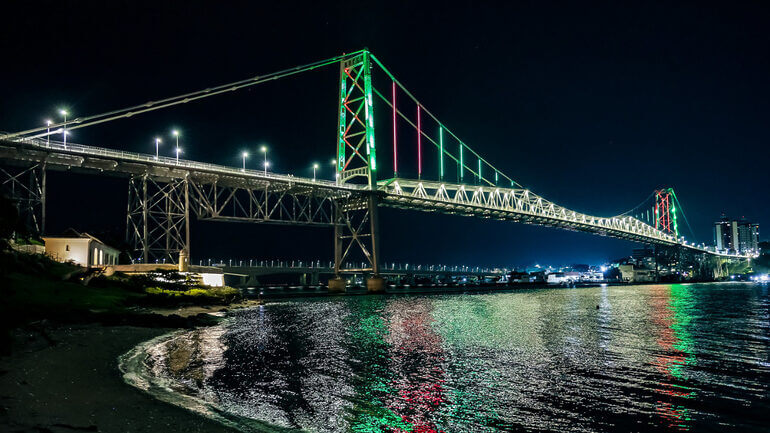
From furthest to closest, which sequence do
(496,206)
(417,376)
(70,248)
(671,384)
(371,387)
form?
(496,206) → (70,248) → (417,376) → (671,384) → (371,387)

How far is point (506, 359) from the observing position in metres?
15.9

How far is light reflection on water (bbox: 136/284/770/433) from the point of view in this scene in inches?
367

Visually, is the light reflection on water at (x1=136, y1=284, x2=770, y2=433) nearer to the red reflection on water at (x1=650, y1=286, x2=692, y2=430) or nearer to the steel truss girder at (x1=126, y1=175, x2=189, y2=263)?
the red reflection on water at (x1=650, y1=286, x2=692, y2=430)

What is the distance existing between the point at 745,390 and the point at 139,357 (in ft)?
50.9

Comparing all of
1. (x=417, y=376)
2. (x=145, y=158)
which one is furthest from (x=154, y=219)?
(x=417, y=376)

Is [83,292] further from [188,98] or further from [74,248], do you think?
[188,98]

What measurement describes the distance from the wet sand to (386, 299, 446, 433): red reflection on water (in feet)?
11.2

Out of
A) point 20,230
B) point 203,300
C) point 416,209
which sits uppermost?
point 416,209

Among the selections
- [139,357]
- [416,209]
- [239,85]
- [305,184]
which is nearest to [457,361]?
[139,357]

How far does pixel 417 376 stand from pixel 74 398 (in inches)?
302

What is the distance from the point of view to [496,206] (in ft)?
321

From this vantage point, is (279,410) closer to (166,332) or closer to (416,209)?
(166,332)

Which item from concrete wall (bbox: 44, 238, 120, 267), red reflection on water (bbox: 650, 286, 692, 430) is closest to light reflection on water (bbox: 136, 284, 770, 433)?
red reflection on water (bbox: 650, 286, 692, 430)

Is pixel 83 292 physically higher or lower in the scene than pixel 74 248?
lower
